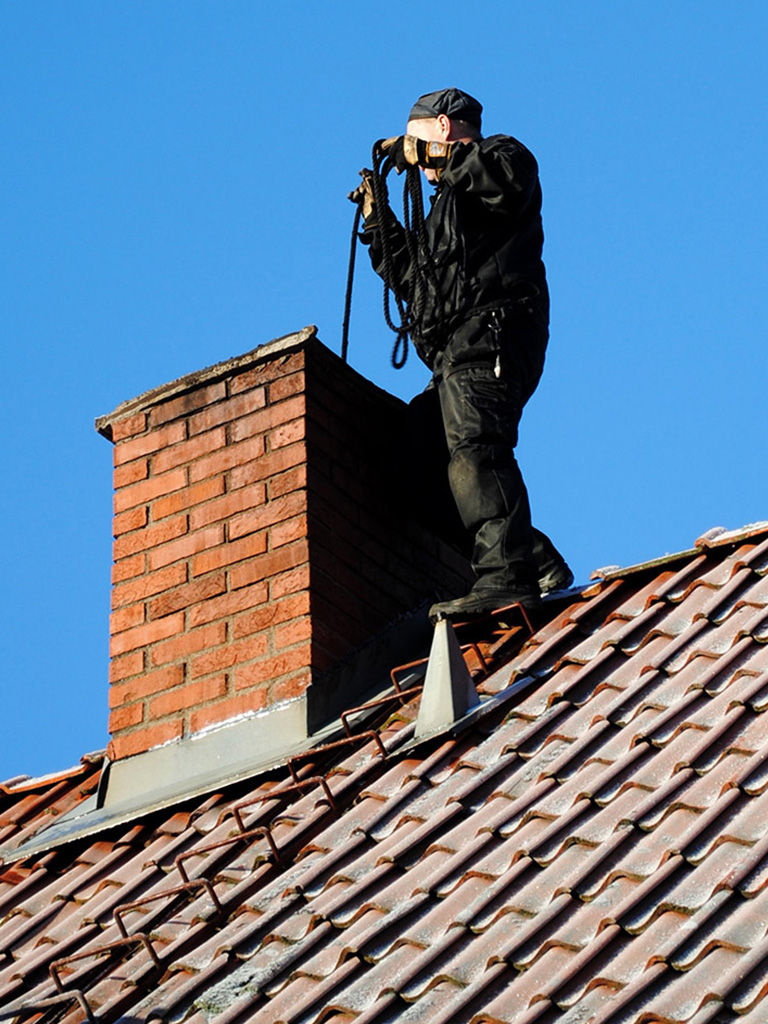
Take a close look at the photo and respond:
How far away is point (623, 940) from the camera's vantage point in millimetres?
4473

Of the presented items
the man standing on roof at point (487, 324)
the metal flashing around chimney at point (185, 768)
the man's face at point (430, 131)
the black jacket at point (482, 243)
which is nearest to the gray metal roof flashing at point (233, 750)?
the metal flashing around chimney at point (185, 768)

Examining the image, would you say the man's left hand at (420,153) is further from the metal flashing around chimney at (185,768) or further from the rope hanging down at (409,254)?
the metal flashing around chimney at (185,768)

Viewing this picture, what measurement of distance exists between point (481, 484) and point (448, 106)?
1515mm

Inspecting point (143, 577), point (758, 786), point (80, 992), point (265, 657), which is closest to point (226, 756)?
point (265, 657)

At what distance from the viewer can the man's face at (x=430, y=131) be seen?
7391 mm

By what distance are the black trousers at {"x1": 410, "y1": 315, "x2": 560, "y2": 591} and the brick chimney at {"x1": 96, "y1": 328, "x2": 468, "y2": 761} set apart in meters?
0.27

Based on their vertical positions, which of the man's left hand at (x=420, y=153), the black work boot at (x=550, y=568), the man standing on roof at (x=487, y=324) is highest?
the man's left hand at (x=420, y=153)

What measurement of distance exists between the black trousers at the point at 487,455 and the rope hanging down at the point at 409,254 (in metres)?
0.22

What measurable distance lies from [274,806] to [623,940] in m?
1.85

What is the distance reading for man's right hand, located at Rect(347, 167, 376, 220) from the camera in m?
7.62

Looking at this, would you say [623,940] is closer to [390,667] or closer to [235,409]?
[390,667]

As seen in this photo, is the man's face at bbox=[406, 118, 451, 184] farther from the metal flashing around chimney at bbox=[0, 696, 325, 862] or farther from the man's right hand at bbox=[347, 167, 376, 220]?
the metal flashing around chimney at bbox=[0, 696, 325, 862]

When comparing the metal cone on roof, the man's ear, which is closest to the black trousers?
the metal cone on roof

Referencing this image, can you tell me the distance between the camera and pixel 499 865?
507 cm
